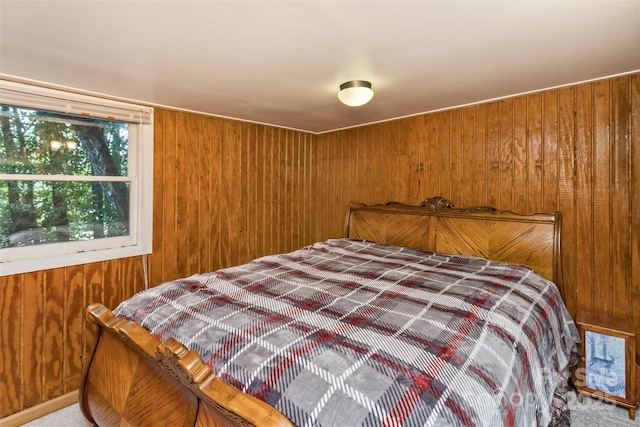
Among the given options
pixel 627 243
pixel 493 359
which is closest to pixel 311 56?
pixel 493 359

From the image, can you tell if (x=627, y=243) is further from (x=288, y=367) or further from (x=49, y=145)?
(x=49, y=145)

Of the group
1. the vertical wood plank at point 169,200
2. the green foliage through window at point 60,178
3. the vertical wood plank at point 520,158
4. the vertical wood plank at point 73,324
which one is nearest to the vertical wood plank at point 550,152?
the vertical wood plank at point 520,158

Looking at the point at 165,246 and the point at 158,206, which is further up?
the point at 158,206

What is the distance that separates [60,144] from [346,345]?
2587mm

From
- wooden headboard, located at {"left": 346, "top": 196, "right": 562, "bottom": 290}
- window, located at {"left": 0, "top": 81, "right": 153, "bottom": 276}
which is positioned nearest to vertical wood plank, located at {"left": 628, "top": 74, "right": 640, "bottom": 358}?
wooden headboard, located at {"left": 346, "top": 196, "right": 562, "bottom": 290}

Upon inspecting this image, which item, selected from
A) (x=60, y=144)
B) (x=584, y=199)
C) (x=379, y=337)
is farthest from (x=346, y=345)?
(x=60, y=144)

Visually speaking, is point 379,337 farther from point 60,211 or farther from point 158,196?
point 60,211

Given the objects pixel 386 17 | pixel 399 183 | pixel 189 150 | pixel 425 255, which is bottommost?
pixel 425 255

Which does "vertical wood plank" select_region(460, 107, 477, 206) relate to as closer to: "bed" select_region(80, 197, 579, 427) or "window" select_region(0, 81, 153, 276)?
"bed" select_region(80, 197, 579, 427)

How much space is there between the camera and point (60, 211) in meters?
2.36

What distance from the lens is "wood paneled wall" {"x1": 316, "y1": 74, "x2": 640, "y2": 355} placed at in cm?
213

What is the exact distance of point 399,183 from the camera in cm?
329

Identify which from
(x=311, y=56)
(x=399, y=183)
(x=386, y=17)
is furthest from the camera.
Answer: (x=399, y=183)

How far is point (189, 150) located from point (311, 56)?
65.7 inches
